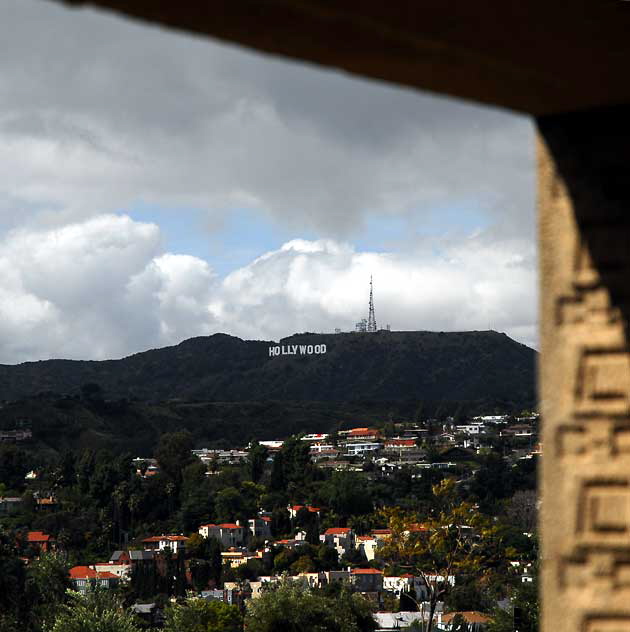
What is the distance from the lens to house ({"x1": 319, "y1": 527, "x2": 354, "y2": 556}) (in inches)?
2508

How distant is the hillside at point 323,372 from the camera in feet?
496

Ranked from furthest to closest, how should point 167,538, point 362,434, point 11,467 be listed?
point 362,434 → point 11,467 → point 167,538

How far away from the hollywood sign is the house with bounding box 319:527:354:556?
315 ft

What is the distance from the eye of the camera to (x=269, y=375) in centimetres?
15725

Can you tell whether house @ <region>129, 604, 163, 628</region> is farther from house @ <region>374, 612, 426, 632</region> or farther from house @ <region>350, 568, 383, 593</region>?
house @ <region>350, 568, 383, 593</region>

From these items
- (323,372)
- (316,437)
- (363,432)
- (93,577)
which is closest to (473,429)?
(363,432)

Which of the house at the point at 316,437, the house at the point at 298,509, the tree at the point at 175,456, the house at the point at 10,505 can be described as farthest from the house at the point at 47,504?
the house at the point at 316,437

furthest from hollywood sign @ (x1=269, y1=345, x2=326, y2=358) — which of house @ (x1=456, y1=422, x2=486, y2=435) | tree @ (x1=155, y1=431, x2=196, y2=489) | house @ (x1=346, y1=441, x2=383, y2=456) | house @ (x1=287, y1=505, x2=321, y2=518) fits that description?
house @ (x1=287, y1=505, x2=321, y2=518)

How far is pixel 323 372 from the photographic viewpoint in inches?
6132

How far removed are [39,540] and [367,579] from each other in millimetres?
16566

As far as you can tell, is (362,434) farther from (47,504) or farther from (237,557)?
(237,557)

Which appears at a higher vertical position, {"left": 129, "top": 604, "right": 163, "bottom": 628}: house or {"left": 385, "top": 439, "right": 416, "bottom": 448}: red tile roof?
{"left": 385, "top": 439, "right": 416, "bottom": 448}: red tile roof

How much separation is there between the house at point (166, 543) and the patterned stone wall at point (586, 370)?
60560mm

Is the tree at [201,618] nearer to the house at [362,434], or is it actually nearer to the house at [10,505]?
the house at [10,505]
